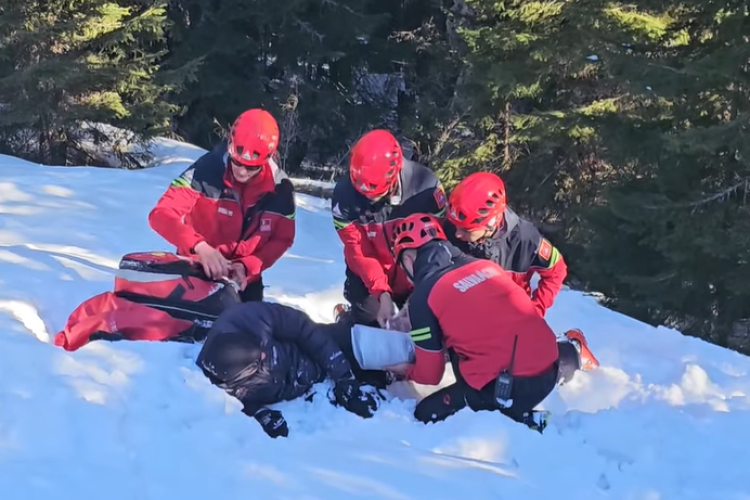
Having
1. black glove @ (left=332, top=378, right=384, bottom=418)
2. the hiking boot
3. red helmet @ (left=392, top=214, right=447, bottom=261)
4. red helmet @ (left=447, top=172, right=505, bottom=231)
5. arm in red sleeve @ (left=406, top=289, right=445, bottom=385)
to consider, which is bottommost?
black glove @ (left=332, top=378, right=384, bottom=418)

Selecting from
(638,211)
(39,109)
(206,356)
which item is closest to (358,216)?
(206,356)

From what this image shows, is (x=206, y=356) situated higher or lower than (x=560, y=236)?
higher

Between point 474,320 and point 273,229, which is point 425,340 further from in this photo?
point 273,229

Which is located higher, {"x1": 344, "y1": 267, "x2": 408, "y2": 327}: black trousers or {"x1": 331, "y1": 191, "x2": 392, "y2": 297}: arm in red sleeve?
{"x1": 331, "y1": 191, "x2": 392, "y2": 297}: arm in red sleeve

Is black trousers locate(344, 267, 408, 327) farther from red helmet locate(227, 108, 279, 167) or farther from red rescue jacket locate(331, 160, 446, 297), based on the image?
red helmet locate(227, 108, 279, 167)

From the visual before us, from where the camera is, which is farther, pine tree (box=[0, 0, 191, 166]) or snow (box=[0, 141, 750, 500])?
pine tree (box=[0, 0, 191, 166])

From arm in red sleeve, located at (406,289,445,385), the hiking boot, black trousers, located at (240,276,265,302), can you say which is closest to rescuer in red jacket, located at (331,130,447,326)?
black trousers, located at (240,276,265,302)

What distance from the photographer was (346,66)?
16312mm

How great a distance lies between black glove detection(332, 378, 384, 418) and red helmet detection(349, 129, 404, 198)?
1202 millimetres

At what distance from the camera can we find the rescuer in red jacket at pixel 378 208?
15.9 feet

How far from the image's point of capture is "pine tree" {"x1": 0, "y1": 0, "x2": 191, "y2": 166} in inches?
447

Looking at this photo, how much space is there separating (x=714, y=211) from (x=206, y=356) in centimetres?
624

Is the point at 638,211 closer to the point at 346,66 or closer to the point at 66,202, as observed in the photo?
the point at 66,202

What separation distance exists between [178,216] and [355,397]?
1.72m
